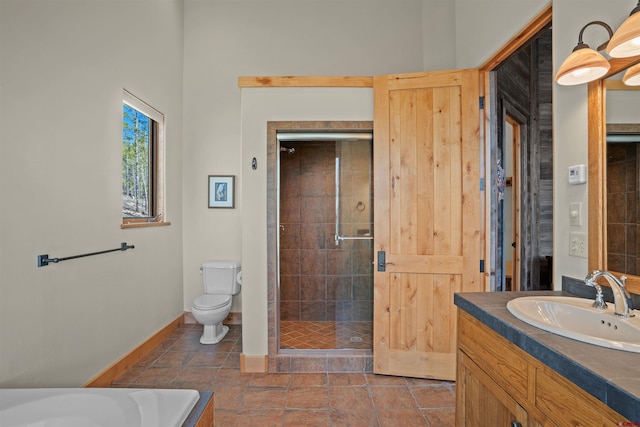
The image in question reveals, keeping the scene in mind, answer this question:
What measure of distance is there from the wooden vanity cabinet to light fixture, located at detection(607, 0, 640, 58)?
116cm

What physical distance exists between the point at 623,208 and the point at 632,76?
519 mm

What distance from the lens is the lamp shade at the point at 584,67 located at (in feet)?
4.28

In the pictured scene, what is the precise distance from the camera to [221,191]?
3.65m

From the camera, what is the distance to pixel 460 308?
1521mm

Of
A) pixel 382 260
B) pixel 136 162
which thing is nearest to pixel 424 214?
pixel 382 260

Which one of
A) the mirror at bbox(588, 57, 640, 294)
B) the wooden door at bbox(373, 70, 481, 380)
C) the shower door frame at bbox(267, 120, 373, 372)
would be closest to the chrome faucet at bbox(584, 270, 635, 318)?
the mirror at bbox(588, 57, 640, 294)

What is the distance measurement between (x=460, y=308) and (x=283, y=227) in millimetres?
1660

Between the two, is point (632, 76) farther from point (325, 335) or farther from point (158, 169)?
point (158, 169)

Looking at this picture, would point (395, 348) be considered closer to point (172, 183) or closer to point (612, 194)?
point (612, 194)

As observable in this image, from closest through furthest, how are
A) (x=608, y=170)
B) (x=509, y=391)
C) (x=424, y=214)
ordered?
(x=509, y=391)
(x=608, y=170)
(x=424, y=214)

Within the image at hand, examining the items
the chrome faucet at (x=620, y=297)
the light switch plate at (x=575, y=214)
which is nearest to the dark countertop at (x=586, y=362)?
the chrome faucet at (x=620, y=297)

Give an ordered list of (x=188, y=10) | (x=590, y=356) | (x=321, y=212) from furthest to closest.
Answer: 1. (x=188, y=10)
2. (x=321, y=212)
3. (x=590, y=356)

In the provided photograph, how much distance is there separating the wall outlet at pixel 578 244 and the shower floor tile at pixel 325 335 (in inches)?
62.4


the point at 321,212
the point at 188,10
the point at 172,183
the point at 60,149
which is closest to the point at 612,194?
the point at 321,212
